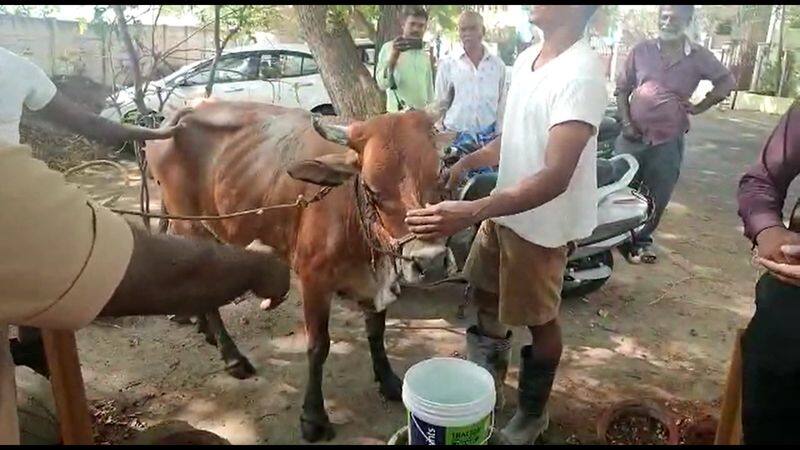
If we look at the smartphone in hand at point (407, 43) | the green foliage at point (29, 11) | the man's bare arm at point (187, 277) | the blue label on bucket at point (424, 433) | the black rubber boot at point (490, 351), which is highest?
the green foliage at point (29, 11)

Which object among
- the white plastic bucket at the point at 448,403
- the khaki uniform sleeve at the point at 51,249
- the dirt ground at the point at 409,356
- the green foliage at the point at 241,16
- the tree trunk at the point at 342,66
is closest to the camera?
the khaki uniform sleeve at the point at 51,249

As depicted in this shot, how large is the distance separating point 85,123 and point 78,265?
6.78 ft

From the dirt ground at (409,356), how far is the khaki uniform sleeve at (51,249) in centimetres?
211

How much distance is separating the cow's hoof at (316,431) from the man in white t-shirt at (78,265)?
65.4 inches

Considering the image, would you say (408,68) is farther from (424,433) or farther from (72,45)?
(72,45)

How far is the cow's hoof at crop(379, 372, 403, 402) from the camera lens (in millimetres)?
3547

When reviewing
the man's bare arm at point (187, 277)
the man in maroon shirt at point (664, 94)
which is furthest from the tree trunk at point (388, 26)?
the man's bare arm at point (187, 277)

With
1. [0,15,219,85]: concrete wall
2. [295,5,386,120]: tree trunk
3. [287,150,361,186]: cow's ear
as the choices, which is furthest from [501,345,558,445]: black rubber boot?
[0,15,219,85]: concrete wall

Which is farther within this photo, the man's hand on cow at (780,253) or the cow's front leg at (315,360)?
the cow's front leg at (315,360)

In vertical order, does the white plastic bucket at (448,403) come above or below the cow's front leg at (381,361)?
above

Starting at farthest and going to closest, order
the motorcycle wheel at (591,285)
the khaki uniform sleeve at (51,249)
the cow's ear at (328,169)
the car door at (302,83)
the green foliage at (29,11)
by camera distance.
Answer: the car door at (302,83) < the green foliage at (29,11) < the motorcycle wheel at (591,285) < the cow's ear at (328,169) < the khaki uniform sleeve at (51,249)

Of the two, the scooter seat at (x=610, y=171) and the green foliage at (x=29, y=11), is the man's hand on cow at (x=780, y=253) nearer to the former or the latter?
the scooter seat at (x=610, y=171)

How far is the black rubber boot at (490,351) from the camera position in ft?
10.6

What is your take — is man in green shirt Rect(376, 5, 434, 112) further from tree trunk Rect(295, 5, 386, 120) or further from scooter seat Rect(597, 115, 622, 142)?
scooter seat Rect(597, 115, 622, 142)
